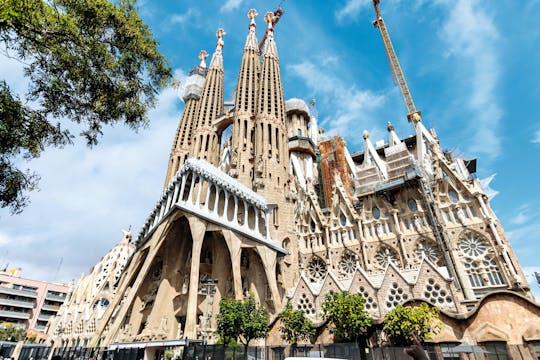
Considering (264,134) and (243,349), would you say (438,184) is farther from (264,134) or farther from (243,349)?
(243,349)

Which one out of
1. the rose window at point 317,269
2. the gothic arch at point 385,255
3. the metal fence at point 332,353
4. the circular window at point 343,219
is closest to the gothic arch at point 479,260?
the gothic arch at point 385,255

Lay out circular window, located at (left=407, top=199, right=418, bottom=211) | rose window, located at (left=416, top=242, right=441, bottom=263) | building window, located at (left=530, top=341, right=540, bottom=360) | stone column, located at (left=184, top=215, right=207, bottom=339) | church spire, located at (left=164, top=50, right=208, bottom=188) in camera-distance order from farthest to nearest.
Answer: church spire, located at (left=164, top=50, right=208, bottom=188)
circular window, located at (left=407, top=199, right=418, bottom=211)
rose window, located at (left=416, top=242, right=441, bottom=263)
stone column, located at (left=184, top=215, right=207, bottom=339)
building window, located at (left=530, top=341, right=540, bottom=360)

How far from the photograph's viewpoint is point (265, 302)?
71.9 ft

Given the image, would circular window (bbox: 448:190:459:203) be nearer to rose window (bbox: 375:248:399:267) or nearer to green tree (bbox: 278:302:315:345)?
rose window (bbox: 375:248:399:267)

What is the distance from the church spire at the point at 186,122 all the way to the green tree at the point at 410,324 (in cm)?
2952

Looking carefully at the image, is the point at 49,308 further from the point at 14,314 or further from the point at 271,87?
the point at 271,87

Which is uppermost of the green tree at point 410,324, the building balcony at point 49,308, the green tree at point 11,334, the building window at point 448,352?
the building balcony at point 49,308

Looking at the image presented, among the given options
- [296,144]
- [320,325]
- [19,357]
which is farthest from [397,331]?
[296,144]

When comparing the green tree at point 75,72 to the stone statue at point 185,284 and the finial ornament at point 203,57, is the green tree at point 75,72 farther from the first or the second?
the finial ornament at point 203,57

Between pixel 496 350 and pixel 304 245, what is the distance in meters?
18.2

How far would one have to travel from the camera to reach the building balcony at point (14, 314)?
167ft

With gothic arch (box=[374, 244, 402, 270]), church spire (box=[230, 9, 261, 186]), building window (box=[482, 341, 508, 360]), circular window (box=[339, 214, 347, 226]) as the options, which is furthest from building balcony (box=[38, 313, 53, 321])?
building window (box=[482, 341, 508, 360])

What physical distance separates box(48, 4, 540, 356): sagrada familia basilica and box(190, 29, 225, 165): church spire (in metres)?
0.30

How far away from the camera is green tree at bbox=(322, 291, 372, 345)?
43.8 feet
